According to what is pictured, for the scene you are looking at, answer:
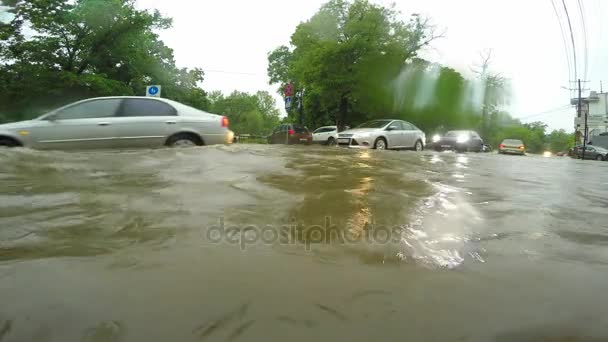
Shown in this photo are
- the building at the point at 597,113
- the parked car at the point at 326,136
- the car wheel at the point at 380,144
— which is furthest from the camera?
the building at the point at 597,113

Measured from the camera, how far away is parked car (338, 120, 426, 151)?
11320 millimetres

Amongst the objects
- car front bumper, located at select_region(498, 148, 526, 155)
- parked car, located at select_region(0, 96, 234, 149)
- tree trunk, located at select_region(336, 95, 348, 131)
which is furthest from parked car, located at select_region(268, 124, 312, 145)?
A: car front bumper, located at select_region(498, 148, 526, 155)

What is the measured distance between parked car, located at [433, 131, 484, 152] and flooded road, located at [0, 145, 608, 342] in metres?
15.4

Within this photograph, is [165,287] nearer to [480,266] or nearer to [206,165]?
[480,266]

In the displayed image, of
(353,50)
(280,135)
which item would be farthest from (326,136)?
(353,50)

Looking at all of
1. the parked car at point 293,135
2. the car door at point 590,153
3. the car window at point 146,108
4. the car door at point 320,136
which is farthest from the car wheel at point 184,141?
the car door at point 590,153

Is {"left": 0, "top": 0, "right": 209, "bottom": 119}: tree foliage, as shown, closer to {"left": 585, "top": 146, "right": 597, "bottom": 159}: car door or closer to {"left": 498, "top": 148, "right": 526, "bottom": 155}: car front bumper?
{"left": 498, "top": 148, "right": 526, "bottom": 155}: car front bumper

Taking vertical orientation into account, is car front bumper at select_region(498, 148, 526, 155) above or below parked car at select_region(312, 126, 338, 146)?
below

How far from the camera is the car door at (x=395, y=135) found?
1164 centimetres

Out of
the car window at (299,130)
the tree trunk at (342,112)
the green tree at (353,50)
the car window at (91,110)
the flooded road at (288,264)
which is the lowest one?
the flooded road at (288,264)

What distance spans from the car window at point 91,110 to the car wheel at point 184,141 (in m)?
1.01

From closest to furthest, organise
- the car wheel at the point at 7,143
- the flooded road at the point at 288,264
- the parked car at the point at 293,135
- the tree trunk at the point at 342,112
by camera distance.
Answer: the flooded road at the point at 288,264 → the car wheel at the point at 7,143 → the parked car at the point at 293,135 → the tree trunk at the point at 342,112

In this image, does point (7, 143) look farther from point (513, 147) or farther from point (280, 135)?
point (513, 147)

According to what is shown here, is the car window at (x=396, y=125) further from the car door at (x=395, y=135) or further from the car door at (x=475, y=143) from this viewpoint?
the car door at (x=475, y=143)
